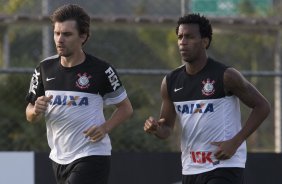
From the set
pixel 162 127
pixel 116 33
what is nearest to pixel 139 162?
pixel 162 127

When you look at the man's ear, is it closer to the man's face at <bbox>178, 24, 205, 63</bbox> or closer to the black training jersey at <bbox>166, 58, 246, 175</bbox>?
the man's face at <bbox>178, 24, 205, 63</bbox>

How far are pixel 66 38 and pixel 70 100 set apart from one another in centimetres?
46

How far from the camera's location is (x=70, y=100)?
664cm

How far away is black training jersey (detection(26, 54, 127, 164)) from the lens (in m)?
6.62

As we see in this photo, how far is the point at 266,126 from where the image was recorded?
16.1 m

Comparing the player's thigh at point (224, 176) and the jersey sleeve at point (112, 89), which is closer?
the player's thigh at point (224, 176)

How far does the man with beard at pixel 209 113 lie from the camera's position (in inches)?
250

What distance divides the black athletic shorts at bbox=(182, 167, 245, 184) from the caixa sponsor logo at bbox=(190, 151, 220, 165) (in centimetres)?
8

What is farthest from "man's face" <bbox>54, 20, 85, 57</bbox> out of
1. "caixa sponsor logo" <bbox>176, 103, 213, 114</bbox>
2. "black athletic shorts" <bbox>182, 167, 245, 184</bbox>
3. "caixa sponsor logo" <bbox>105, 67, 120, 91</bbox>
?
"black athletic shorts" <bbox>182, 167, 245, 184</bbox>

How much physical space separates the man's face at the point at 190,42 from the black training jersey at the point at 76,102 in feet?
2.10

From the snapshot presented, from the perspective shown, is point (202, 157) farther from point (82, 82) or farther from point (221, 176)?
point (82, 82)

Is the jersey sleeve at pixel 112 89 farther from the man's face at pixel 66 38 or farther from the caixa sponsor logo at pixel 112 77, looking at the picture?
the man's face at pixel 66 38

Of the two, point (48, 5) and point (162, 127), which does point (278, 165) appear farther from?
point (48, 5)

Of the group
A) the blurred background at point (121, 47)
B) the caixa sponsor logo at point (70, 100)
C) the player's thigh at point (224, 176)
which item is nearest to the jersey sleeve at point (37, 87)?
the caixa sponsor logo at point (70, 100)
